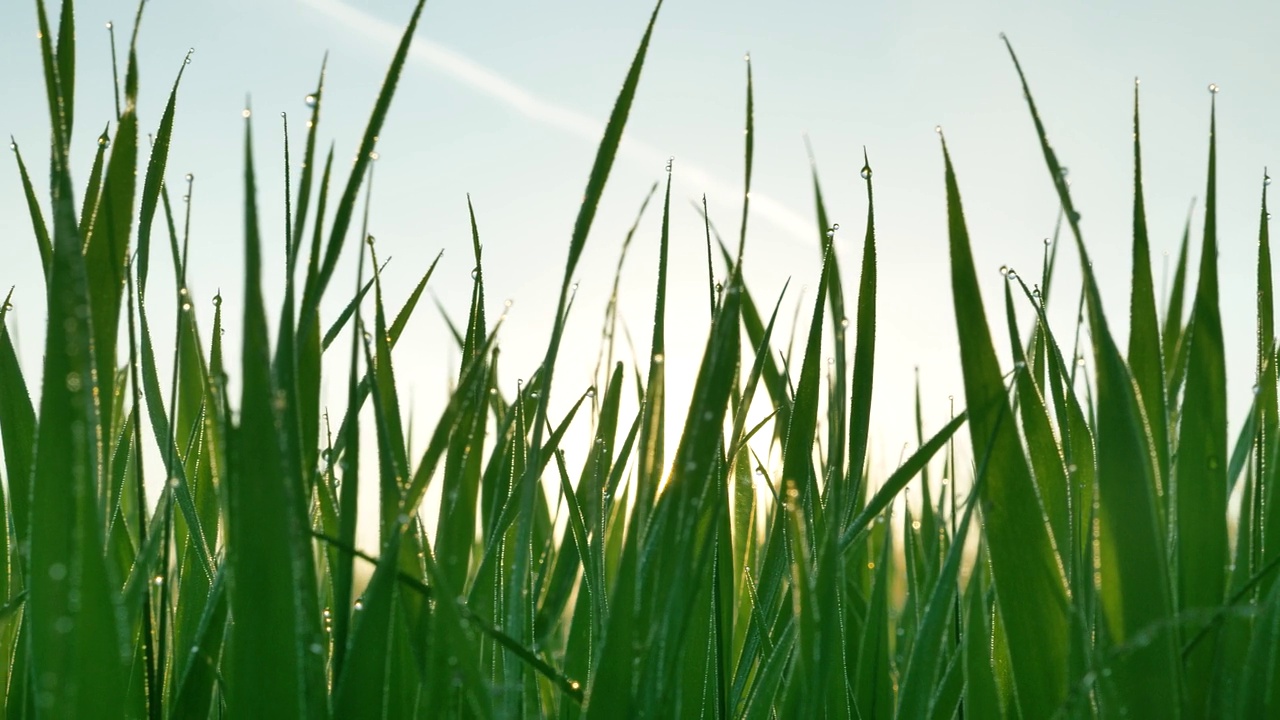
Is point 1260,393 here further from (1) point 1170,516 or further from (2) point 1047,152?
(2) point 1047,152

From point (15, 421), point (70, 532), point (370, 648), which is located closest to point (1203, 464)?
point (370, 648)

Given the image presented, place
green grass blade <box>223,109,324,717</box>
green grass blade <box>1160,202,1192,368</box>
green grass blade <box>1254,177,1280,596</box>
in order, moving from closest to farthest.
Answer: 1. green grass blade <box>223,109,324,717</box>
2. green grass blade <box>1254,177,1280,596</box>
3. green grass blade <box>1160,202,1192,368</box>

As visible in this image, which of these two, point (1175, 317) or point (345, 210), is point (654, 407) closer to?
point (345, 210)

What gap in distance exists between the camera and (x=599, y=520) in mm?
605

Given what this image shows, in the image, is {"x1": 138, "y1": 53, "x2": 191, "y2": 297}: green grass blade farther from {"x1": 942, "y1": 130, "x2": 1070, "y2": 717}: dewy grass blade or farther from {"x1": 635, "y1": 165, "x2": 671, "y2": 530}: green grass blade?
{"x1": 942, "y1": 130, "x2": 1070, "y2": 717}: dewy grass blade

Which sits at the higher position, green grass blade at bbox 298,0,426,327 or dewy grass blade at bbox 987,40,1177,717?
green grass blade at bbox 298,0,426,327

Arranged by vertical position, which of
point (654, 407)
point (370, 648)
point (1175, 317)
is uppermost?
point (1175, 317)

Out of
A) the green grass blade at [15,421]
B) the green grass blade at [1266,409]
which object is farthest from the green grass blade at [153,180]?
the green grass blade at [1266,409]

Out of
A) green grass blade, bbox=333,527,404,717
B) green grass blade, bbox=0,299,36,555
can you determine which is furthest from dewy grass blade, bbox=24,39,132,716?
green grass blade, bbox=0,299,36,555

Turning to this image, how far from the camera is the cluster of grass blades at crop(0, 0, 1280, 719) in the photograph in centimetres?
45

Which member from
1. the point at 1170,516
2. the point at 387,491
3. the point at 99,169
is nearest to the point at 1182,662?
the point at 1170,516

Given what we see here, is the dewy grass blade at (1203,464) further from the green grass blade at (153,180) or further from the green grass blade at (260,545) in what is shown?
the green grass blade at (153,180)

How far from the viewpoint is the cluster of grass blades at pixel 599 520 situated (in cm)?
45

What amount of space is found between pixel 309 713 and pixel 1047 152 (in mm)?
485
